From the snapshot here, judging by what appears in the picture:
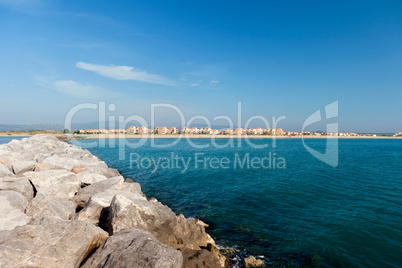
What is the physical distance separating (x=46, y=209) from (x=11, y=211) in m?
1.22

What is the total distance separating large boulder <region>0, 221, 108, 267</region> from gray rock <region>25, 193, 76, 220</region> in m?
2.91

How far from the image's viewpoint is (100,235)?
22.9 ft

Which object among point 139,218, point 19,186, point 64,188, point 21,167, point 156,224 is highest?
point 21,167

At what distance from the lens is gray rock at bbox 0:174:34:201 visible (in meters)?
10.8

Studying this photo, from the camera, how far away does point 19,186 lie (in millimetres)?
11148

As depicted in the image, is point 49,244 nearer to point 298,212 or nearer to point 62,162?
point 62,162

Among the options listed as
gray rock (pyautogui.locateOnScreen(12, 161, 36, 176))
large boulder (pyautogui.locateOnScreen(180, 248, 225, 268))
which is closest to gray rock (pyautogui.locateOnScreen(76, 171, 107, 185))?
gray rock (pyautogui.locateOnScreen(12, 161, 36, 176))

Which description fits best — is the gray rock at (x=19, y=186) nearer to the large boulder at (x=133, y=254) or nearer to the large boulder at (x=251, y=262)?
the large boulder at (x=133, y=254)

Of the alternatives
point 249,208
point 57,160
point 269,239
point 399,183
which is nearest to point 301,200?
point 249,208

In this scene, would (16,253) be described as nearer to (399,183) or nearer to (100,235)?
(100,235)

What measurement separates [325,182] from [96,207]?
24215 mm

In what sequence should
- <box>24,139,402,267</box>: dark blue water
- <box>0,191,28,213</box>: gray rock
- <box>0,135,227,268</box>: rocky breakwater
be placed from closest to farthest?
<box>0,135,227,268</box>: rocky breakwater, <box>0,191,28,213</box>: gray rock, <box>24,139,402,267</box>: dark blue water

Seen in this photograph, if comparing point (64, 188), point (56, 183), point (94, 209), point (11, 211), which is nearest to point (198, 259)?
point (94, 209)

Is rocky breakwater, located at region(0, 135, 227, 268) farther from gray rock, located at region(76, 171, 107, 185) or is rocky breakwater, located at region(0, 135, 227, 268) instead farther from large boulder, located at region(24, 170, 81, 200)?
gray rock, located at region(76, 171, 107, 185)
